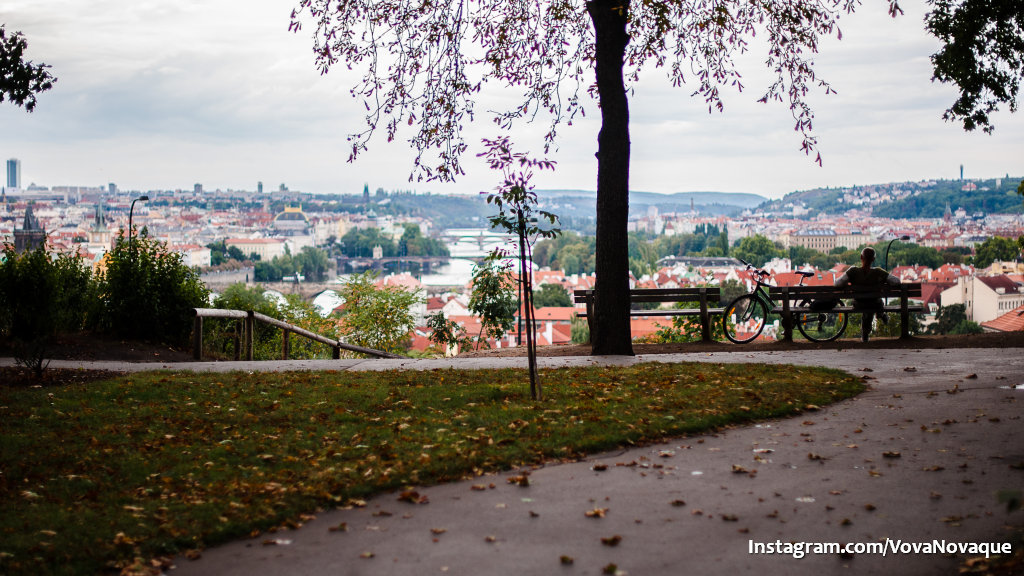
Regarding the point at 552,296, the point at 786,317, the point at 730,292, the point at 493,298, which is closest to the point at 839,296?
the point at 786,317

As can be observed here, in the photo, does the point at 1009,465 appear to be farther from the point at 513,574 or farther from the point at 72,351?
the point at 72,351

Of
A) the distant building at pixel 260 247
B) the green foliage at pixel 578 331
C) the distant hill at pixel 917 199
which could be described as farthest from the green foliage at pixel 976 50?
the distant building at pixel 260 247

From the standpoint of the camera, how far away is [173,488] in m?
5.19

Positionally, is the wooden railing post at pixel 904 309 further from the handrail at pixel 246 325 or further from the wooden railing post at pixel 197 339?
the wooden railing post at pixel 197 339

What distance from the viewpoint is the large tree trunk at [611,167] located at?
40.2 feet

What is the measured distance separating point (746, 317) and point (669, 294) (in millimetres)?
1326

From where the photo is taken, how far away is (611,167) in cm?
A: 1227

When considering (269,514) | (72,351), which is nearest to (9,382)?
(72,351)

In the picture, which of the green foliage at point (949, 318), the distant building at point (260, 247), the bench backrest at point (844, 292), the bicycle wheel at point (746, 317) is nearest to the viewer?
the bench backrest at point (844, 292)

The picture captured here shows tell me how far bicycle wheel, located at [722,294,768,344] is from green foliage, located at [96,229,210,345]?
371 inches

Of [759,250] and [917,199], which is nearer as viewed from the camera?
[759,250]

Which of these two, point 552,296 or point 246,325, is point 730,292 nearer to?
point 246,325

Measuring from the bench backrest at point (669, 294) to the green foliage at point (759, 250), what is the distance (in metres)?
43.9

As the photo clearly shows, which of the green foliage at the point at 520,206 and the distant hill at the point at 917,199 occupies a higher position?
the distant hill at the point at 917,199
